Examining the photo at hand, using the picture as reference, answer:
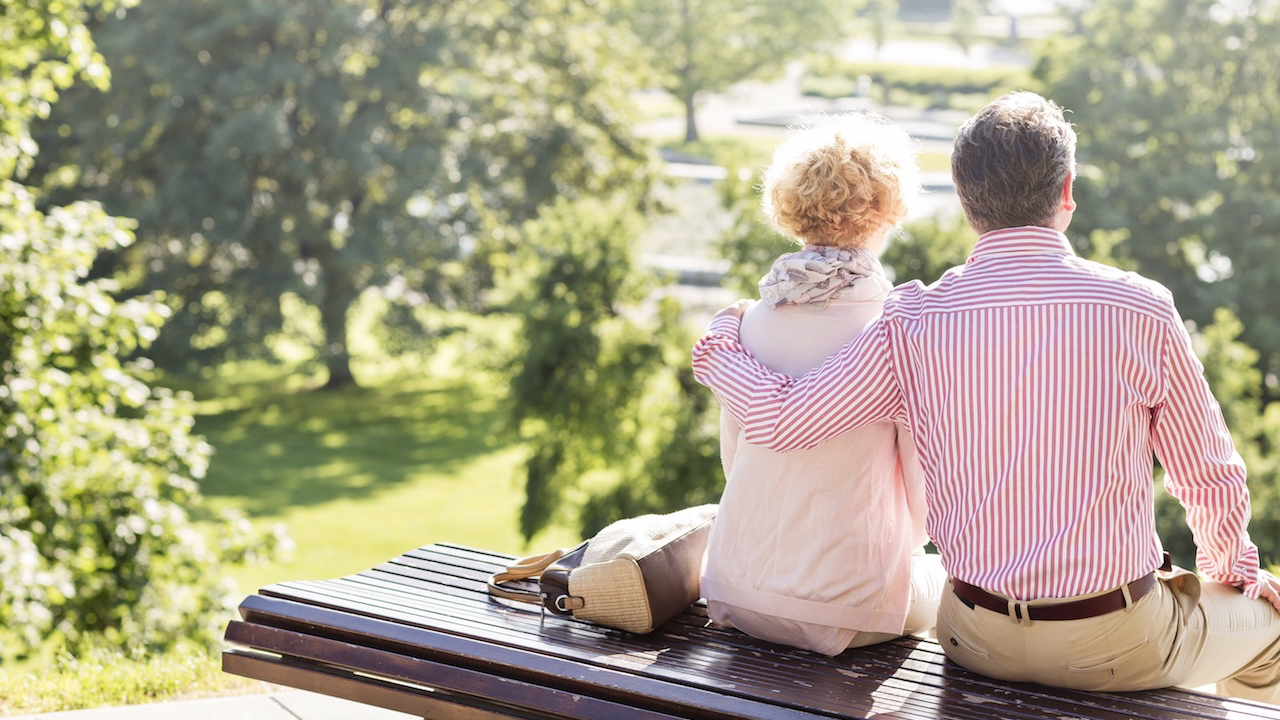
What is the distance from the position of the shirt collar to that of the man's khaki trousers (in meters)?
0.67

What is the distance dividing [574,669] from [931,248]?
467 inches

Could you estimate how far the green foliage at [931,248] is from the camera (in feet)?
45.8

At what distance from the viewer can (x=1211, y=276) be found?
835 inches

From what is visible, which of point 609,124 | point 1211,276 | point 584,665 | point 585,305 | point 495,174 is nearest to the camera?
point 584,665

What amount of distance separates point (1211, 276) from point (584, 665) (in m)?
20.7

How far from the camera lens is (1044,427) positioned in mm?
2506

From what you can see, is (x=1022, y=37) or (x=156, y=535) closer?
(x=156, y=535)

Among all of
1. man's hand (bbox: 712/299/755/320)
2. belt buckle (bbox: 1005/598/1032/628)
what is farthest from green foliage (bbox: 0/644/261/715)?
belt buckle (bbox: 1005/598/1032/628)

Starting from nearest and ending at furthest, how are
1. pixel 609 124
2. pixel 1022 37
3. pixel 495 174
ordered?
pixel 495 174 → pixel 609 124 → pixel 1022 37

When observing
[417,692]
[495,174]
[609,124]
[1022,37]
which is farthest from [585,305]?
[1022,37]

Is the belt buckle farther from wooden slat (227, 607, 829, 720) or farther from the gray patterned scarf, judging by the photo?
the gray patterned scarf

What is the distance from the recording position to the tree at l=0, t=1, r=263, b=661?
6027 mm

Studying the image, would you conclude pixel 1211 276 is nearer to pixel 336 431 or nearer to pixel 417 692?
pixel 336 431

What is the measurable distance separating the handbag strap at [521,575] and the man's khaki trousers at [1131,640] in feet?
3.13
